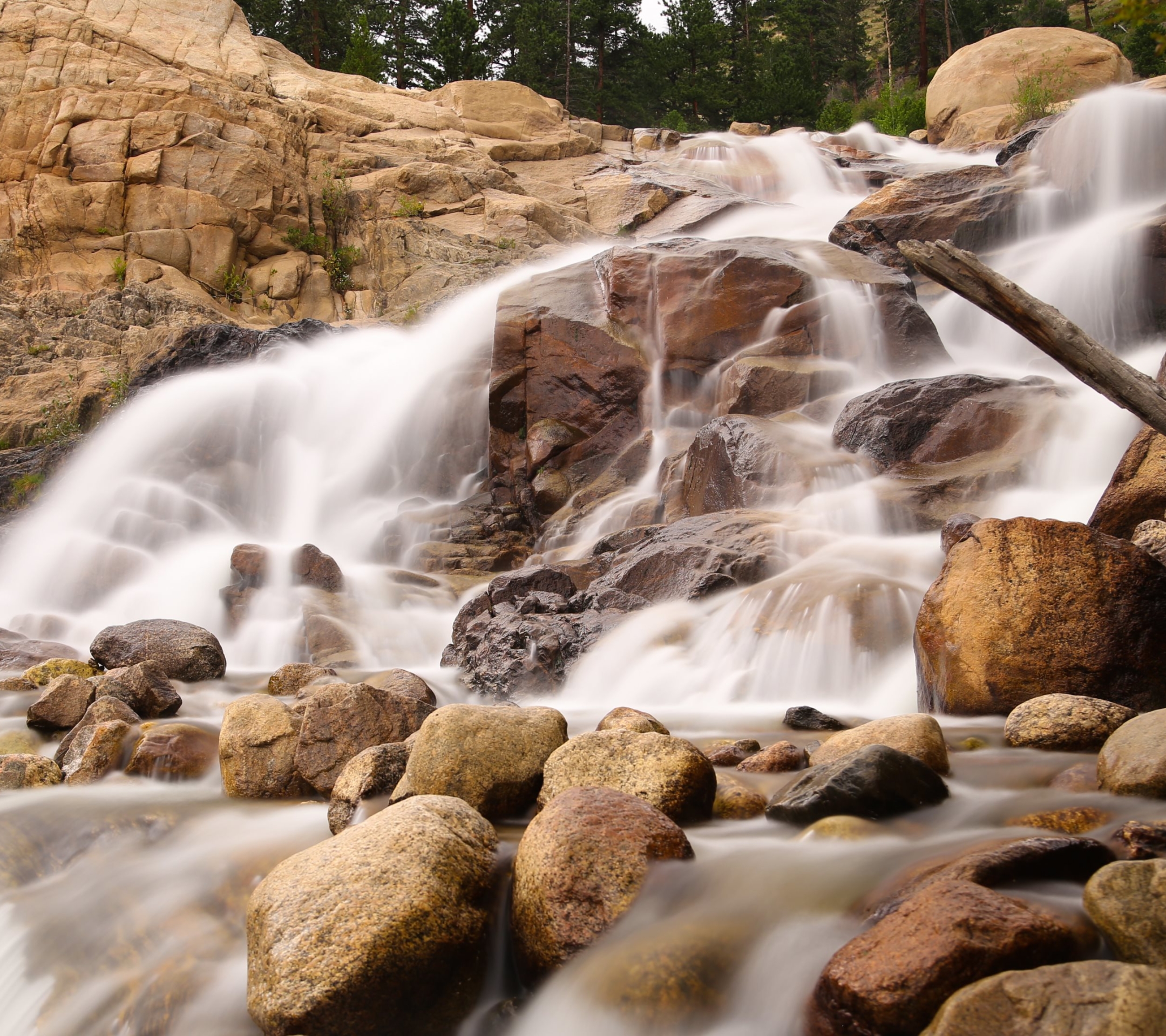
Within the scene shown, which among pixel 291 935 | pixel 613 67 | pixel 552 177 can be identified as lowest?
pixel 291 935

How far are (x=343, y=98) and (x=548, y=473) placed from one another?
701 inches

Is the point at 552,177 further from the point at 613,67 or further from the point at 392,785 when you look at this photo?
the point at 392,785

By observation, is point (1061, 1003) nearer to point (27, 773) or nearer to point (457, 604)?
point (27, 773)

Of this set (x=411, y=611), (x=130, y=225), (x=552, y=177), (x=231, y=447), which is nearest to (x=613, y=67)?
(x=552, y=177)

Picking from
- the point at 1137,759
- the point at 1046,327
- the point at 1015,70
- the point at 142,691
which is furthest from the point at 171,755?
the point at 1015,70

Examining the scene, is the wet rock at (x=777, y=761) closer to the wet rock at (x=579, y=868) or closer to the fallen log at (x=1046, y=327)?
the wet rock at (x=579, y=868)

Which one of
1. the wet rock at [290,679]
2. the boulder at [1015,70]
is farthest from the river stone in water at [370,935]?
the boulder at [1015,70]

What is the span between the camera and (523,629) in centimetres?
786

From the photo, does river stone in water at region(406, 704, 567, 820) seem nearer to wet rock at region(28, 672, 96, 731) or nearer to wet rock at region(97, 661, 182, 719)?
wet rock at region(97, 661, 182, 719)

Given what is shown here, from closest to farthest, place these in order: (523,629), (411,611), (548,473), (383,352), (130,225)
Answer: (523,629) → (411,611) → (548,473) → (383,352) → (130,225)

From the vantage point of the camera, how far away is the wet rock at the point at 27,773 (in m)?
4.91

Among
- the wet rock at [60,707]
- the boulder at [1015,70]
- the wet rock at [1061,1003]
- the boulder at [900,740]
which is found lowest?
the wet rock at [60,707]

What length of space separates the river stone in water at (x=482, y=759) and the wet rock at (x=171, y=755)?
1.66 metres

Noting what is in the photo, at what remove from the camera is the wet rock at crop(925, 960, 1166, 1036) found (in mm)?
1999
